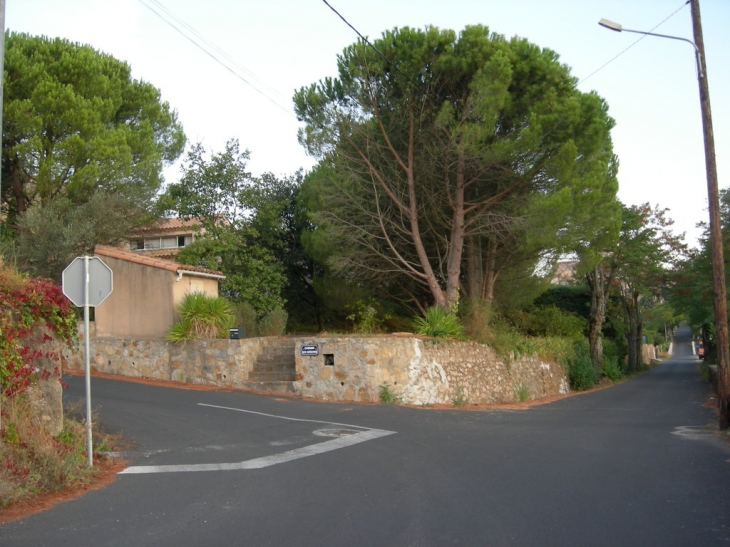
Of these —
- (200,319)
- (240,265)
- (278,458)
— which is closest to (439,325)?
(200,319)

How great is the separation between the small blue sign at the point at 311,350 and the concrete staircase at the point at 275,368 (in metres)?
0.88

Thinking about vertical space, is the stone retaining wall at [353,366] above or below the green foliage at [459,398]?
above

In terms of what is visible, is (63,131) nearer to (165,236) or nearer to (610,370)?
(165,236)

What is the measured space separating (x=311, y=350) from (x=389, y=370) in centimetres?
229

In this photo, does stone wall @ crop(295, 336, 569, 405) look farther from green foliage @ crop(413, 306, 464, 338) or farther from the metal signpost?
the metal signpost

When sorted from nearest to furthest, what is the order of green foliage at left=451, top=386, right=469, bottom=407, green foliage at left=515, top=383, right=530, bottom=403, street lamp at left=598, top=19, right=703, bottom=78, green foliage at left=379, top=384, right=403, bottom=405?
street lamp at left=598, top=19, right=703, bottom=78
green foliage at left=379, top=384, right=403, bottom=405
green foliage at left=451, top=386, right=469, bottom=407
green foliage at left=515, top=383, right=530, bottom=403

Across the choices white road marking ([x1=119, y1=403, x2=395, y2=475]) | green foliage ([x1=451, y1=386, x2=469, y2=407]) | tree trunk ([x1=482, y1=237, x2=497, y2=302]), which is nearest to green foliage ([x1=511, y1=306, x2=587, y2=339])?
tree trunk ([x1=482, y1=237, x2=497, y2=302])

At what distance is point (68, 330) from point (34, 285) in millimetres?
885

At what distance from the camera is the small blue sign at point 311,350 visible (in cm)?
1875

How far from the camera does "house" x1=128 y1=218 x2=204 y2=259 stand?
84.7 feet

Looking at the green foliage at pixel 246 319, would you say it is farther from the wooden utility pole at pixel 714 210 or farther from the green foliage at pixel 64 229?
the wooden utility pole at pixel 714 210

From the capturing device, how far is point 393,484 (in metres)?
8.46

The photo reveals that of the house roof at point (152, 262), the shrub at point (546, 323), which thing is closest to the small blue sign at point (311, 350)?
the house roof at point (152, 262)

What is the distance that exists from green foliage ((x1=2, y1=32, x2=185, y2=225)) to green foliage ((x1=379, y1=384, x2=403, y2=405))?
1184cm
